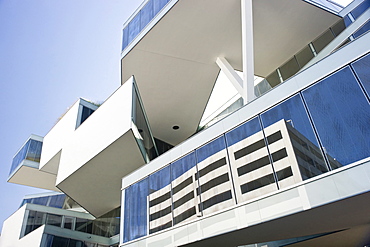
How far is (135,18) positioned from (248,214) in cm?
1307

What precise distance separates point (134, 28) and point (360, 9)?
36.2 ft

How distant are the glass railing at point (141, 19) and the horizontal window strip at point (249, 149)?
9.25 m

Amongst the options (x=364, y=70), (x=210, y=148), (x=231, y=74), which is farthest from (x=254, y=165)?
(x=231, y=74)

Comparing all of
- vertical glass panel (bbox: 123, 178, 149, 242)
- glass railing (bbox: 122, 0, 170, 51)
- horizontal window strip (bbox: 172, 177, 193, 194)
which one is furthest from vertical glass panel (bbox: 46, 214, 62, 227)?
horizontal window strip (bbox: 172, 177, 193, 194)

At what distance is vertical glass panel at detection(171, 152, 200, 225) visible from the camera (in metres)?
9.40

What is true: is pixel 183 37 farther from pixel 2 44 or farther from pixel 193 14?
pixel 2 44

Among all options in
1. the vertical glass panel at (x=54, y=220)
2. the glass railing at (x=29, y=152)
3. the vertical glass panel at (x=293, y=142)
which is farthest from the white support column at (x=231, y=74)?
the glass railing at (x=29, y=152)

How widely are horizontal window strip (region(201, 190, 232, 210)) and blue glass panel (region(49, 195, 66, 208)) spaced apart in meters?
20.9

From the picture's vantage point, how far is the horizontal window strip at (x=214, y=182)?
8.73 m

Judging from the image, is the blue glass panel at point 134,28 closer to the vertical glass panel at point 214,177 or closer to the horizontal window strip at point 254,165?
the vertical glass panel at point 214,177

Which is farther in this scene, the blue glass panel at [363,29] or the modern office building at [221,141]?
the blue glass panel at [363,29]

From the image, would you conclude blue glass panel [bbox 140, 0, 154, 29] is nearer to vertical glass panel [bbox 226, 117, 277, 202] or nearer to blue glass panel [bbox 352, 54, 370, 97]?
vertical glass panel [bbox 226, 117, 277, 202]

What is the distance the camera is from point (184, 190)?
9.83 meters

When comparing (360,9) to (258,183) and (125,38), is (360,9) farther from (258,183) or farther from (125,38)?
(125,38)
